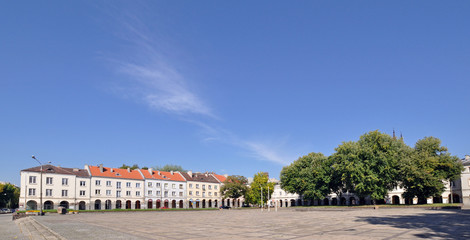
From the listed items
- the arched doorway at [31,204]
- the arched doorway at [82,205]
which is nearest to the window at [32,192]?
the arched doorway at [31,204]

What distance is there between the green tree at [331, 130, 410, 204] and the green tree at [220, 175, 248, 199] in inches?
1598

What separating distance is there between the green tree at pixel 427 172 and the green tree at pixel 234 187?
49.5m

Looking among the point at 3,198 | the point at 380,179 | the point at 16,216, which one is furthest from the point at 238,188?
the point at 3,198

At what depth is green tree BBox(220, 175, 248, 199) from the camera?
104 metres

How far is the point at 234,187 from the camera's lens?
341ft

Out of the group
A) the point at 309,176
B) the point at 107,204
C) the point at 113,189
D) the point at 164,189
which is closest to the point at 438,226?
the point at 309,176

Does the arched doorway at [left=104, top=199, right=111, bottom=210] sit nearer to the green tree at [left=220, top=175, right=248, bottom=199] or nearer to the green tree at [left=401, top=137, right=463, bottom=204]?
the green tree at [left=220, top=175, right=248, bottom=199]

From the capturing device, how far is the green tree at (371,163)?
2525 inches

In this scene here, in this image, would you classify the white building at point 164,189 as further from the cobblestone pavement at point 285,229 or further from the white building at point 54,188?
the cobblestone pavement at point 285,229

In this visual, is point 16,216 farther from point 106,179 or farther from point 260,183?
point 260,183

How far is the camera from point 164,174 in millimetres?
111562

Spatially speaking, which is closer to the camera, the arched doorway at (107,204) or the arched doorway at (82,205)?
the arched doorway at (82,205)

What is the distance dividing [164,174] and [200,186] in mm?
14137

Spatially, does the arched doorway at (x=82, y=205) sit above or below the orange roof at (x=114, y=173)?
below
